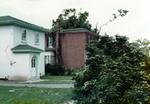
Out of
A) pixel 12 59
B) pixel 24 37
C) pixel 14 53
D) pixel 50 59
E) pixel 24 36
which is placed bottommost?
pixel 12 59

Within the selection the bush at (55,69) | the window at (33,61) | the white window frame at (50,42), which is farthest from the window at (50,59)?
the window at (33,61)

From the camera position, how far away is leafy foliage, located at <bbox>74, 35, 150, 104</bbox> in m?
9.16

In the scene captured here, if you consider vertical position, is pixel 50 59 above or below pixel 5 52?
below

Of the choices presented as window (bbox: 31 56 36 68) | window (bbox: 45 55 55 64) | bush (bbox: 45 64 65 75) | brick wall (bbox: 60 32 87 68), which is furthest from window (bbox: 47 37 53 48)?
window (bbox: 31 56 36 68)

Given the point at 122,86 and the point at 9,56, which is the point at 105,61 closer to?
the point at 122,86

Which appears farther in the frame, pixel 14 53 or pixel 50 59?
pixel 50 59

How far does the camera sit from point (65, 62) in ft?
165

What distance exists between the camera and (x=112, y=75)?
9281mm

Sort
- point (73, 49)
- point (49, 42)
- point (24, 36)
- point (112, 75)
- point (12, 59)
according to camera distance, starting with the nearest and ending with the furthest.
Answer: point (112, 75) → point (12, 59) → point (24, 36) → point (73, 49) → point (49, 42)

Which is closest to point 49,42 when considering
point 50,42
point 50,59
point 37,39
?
point 50,42

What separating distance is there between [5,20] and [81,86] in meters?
26.7

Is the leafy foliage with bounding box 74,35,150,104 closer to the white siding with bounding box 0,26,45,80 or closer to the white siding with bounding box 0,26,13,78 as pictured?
the white siding with bounding box 0,26,45,80

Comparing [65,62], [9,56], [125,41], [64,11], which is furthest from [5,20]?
[64,11]

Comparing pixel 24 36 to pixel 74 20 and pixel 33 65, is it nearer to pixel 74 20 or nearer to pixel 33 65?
pixel 33 65
